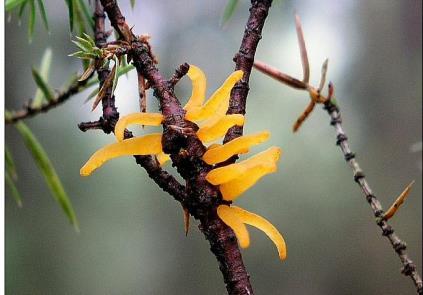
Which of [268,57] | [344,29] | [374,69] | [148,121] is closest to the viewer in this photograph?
[148,121]

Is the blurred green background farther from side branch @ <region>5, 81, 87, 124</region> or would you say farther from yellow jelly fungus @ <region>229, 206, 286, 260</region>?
yellow jelly fungus @ <region>229, 206, 286, 260</region>

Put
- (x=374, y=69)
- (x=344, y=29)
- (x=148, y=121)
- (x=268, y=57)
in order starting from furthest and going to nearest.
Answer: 1. (x=374, y=69)
2. (x=344, y=29)
3. (x=268, y=57)
4. (x=148, y=121)

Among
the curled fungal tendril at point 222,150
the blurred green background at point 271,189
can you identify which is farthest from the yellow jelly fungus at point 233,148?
the blurred green background at point 271,189

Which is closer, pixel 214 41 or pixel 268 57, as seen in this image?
pixel 268 57

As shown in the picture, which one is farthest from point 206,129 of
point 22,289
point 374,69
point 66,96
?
point 374,69

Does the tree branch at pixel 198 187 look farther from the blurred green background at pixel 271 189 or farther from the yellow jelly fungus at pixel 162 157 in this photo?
the blurred green background at pixel 271 189

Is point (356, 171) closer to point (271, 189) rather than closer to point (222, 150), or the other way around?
point (222, 150)

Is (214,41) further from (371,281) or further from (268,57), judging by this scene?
(371,281)

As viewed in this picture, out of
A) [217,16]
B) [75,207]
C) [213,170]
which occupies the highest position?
[217,16]
